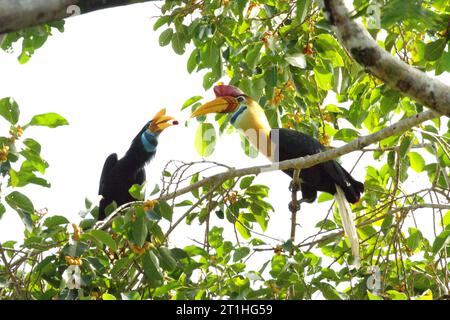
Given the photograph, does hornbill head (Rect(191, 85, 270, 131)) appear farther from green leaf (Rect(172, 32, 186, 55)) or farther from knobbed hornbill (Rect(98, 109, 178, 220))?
knobbed hornbill (Rect(98, 109, 178, 220))

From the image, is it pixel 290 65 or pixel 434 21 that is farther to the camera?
pixel 290 65

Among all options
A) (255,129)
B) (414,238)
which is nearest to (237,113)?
(255,129)

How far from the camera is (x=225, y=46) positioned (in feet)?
15.5

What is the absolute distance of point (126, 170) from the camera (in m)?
6.25

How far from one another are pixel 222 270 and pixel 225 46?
67.6 inches

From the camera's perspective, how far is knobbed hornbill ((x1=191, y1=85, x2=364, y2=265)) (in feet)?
15.5

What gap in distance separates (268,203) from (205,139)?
0.49 m

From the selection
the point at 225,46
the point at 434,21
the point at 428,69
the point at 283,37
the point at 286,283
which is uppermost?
the point at 225,46

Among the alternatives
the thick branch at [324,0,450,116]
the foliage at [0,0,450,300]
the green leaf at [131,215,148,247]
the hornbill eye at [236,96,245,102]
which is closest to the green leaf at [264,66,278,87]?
the foliage at [0,0,450,300]

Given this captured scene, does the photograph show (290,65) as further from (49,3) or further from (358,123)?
(49,3)

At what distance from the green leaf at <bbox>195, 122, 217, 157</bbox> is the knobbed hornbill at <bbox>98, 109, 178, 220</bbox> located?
1.69 meters

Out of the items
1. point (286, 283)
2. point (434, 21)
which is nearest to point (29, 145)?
point (286, 283)

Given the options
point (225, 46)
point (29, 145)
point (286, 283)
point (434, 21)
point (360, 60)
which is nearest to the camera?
point (360, 60)

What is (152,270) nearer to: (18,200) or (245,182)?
(18,200)
